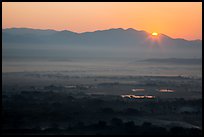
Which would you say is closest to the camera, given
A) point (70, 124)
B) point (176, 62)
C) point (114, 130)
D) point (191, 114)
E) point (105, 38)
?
point (114, 130)

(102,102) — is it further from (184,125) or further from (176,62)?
(176,62)

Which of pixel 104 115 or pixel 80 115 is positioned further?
pixel 104 115

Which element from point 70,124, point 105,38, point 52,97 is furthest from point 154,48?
point 70,124

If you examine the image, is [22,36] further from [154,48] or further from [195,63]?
[195,63]

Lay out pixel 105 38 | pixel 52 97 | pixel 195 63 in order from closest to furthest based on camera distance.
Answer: pixel 52 97
pixel 195 63
pixel 105 38

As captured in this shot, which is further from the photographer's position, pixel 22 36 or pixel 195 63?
pixel 22 36

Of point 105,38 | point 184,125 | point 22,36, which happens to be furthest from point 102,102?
point 105,38

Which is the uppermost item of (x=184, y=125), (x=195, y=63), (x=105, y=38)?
(x=105, y=38)

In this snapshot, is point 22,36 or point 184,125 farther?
point 22,36

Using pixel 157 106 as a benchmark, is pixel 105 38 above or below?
above
